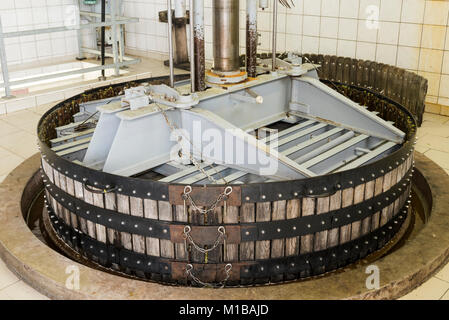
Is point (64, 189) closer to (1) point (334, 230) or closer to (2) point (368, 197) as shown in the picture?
(1) point (334, 230)

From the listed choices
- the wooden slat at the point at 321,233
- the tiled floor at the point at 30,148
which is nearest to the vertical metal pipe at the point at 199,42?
the wooden slat at the point at 321,233

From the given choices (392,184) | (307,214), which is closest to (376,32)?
(392,184)

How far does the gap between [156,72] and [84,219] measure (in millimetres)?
6402

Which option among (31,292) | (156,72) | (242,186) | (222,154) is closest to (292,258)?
(242,186)

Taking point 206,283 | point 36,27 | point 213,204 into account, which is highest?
point 36,27

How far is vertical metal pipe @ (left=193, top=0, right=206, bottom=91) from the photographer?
Answer: 4.09m

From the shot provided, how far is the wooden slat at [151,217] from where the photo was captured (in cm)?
322

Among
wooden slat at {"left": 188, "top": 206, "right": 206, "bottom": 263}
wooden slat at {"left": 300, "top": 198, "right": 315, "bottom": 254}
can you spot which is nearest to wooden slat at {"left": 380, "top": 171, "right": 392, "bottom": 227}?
wooden slat at {"left": 300, "top": 198, "right": 315, "bottom": 254}

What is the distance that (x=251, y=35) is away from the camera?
4707 mm

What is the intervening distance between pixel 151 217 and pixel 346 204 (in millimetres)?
1287

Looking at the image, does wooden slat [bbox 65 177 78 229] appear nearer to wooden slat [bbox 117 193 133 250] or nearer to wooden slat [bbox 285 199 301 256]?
wooden slat [bbox 117 193 133 250]

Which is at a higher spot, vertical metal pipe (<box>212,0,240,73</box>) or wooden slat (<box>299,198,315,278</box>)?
vertical metal pipe (<box>212,0,240,73</box>)

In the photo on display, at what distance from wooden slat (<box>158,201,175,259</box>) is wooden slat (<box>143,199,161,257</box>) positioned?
28mm

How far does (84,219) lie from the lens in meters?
3.56
